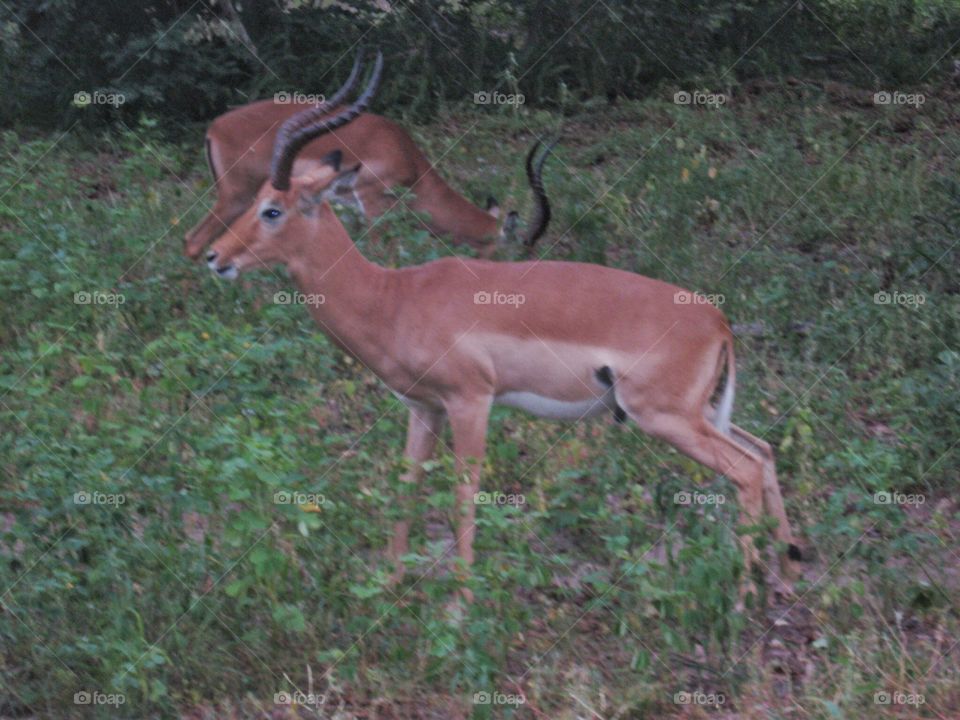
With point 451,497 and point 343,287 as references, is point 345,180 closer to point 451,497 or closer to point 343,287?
point 343,287

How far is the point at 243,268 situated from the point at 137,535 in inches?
54.8

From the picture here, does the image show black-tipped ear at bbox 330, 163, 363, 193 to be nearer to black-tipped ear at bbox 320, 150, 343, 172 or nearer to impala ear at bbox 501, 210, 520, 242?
black-tipped ear at bbox 320, 150, 343, 172

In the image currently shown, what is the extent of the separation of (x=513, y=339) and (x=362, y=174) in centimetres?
362

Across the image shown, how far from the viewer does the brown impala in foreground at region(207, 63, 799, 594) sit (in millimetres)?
6062

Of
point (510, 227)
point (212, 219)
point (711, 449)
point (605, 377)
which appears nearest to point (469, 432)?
point (605, 377)

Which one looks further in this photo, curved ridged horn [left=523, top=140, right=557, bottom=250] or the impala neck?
curved ridged horn [left=523, top=140, right=557, bottom=250]

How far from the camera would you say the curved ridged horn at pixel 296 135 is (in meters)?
6.49

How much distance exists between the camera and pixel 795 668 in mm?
5297

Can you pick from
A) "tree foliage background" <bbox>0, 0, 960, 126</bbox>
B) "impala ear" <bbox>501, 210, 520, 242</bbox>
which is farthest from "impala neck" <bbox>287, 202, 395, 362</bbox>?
"tree foliage background" <bbox>0, 0, 960, 126</bbox>

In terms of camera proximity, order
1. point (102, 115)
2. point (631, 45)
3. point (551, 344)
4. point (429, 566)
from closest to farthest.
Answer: point (429, 566)
point (551, 344)
point (102, 115)
point (631, 45)

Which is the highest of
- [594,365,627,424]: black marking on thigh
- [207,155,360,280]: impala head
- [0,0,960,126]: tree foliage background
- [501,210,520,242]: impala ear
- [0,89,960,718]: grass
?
[0,0,960,126]: tree foliage background

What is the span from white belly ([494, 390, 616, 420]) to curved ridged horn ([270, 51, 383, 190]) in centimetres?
128

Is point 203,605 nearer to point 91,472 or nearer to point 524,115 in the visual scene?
point 91,472

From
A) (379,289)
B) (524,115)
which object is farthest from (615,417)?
(524,115)
